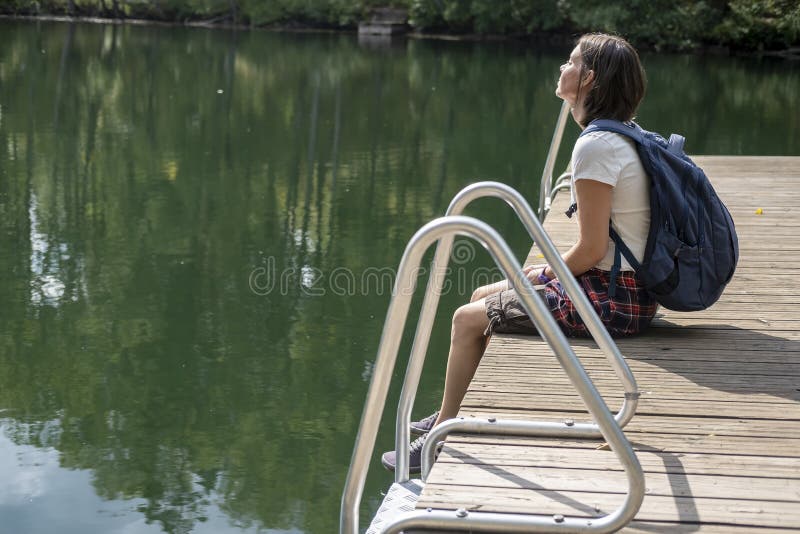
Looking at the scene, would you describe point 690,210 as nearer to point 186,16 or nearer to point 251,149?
point 251,149

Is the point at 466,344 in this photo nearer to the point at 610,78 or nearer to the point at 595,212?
the point at 595,212

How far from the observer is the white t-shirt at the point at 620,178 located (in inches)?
132

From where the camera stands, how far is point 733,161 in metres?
8.39

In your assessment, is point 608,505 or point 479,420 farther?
point 479,420

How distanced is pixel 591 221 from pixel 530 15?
3541cm

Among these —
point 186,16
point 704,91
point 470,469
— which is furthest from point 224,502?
point 186,16

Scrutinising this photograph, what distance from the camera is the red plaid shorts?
354 cm

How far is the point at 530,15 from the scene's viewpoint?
37.6m

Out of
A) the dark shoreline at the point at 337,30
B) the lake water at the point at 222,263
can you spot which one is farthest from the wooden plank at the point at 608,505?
the dark shoreline at the point at 337,30

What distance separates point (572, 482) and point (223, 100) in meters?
18.4

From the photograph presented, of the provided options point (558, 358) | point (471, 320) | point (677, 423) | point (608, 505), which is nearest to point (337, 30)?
point (471, 320)

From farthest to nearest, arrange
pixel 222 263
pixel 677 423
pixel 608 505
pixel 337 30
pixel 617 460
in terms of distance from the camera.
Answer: pixel 337 30 < pixel 222 263 < pixel 677 423 < pixel 617 460 < pixel 608 505

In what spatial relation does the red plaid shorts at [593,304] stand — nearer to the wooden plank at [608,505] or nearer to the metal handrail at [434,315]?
the metal handrail at [434,315]

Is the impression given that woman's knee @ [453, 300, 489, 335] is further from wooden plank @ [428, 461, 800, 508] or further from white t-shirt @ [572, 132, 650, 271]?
wooden plank @ [428, 461, 800, 508]
